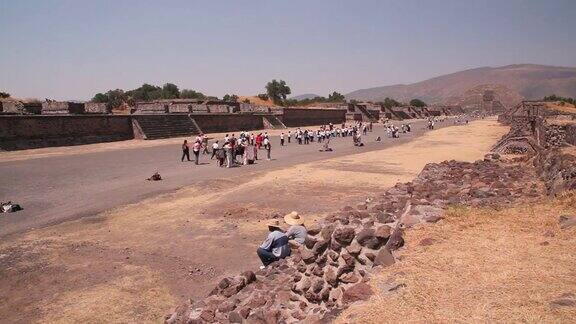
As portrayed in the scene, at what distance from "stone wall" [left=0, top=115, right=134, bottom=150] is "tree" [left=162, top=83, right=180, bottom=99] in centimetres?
4594

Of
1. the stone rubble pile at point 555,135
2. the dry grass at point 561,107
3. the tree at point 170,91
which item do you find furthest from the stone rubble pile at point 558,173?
the tree at point 170,91

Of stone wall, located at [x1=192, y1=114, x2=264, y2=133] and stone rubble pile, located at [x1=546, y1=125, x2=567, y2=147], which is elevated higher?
stone wall, located at [x1=192, y1=114, x2=264, y2=133]

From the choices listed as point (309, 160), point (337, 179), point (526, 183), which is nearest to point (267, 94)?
point (309, 160)

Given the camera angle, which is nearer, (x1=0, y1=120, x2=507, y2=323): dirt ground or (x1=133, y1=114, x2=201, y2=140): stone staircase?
(x1=0, y1=120, x2=507, y2=323): dirt ground

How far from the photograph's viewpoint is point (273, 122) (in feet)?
170

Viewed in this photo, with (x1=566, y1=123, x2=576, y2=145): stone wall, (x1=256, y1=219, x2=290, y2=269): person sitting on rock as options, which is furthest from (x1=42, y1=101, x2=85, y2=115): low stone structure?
(x1=566, y1=123, x2=576, y2=145): stone wall

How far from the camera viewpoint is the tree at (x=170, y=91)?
78188 millimetres

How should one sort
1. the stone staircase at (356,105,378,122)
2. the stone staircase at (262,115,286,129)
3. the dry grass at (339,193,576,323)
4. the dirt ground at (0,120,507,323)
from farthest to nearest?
1. the stone staircase at (356,105,378,122)
2. the stone staircase at (262,115,286,129)
3. the dirt ground at (0,120,507,323)
4. the dry grass at (339,193,576,323)

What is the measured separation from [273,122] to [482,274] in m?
47.3

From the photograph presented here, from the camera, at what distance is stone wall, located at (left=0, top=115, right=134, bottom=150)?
84.4 feet

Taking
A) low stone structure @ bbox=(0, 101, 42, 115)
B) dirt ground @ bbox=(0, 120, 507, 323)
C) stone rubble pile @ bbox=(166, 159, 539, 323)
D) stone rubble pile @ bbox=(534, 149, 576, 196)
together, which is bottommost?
dirt ground @ bbox=(0, 120, 507, 323)

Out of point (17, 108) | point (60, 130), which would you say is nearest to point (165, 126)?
point (60, 130)

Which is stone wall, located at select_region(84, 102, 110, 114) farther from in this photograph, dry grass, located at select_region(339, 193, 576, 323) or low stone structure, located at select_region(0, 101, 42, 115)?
dry grass, located at select_region(339, 193, 576, 323)

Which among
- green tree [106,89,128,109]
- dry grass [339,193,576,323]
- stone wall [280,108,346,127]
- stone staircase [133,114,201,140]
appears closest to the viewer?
dry grass [339,193,576,323]
